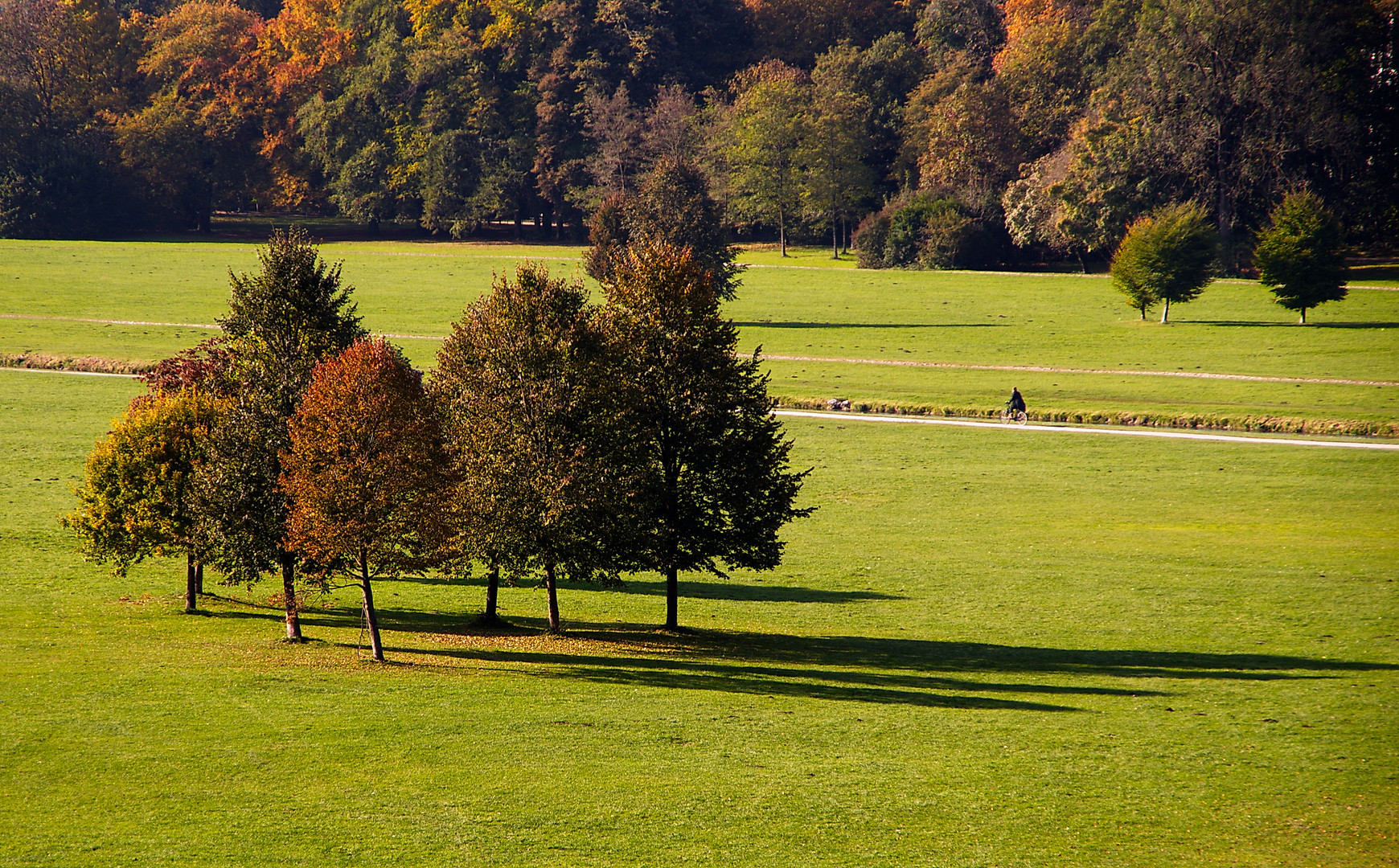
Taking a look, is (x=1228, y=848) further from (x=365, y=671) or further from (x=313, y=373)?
(x=313, y=373)

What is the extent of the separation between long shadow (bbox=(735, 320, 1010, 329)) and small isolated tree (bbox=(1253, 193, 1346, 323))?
16.1m

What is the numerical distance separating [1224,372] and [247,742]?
55706 millimetres

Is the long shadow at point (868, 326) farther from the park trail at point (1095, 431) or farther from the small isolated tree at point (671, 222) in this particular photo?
the park trail at point (1095, 431)

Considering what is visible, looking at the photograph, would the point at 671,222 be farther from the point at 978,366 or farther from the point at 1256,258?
the point at 1256,258

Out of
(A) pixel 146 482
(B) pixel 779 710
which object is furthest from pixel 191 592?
(B) pixel 779 710

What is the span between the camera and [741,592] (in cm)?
3316

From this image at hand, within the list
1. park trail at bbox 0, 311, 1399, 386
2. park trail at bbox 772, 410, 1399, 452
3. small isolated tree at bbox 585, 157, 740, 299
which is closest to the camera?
park trail at bbox 772, 410, 1399, 452

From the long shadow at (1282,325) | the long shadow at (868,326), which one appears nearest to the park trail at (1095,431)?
the long shadow at (868,326)

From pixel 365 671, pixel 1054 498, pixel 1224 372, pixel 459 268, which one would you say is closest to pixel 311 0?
pixel 459 268

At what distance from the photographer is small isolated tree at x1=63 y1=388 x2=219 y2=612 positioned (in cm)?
2620

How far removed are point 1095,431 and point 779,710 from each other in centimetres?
3413

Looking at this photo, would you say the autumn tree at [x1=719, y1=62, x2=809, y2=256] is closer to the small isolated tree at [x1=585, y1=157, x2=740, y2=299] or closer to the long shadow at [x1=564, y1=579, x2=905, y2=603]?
the small isolated tree at [x1=585, y1=157, x2=740, y2=299]

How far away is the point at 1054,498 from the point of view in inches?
1639

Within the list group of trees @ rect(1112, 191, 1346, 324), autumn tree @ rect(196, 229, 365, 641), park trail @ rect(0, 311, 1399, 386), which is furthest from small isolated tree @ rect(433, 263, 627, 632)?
group of trees @ rect(1112, 191, 1346, 324)
